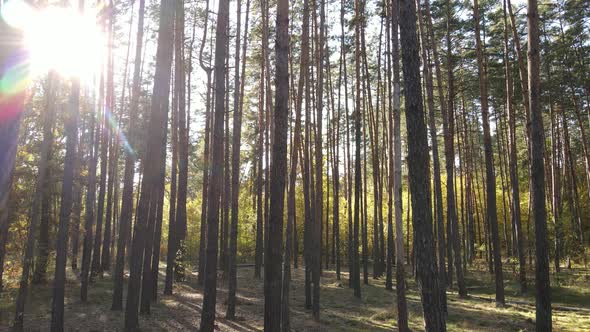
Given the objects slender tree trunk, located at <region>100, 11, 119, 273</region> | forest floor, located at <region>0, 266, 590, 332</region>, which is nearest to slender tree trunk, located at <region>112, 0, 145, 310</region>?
forest floor, located at <region>0, 266, 590, 332</region>

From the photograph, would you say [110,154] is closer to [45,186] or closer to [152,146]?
[45,186]

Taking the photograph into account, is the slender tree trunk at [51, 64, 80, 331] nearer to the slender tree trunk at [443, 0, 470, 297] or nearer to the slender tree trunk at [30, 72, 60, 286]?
the slender tree trunk at [30, 72, 60, 286]

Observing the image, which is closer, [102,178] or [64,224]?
[64,224]

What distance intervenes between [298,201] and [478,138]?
15.0 meters

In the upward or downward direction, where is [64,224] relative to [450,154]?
downward

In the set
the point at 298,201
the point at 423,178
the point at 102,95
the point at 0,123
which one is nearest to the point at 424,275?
the point at 423,178

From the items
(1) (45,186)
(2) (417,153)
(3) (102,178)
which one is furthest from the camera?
(3) (102,178)

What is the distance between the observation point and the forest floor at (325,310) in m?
9.84

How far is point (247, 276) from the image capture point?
1908 centimetres

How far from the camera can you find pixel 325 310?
12305 millimetres

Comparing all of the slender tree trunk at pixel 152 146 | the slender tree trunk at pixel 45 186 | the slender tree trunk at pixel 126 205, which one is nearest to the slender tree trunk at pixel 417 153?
the slender tree trunk at pixel 152 146

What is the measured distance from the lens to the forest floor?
9.84 metres

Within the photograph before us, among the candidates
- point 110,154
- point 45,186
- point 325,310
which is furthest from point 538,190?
point 110,154

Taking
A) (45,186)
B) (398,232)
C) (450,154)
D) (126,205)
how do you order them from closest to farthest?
(398,232) < (126,205) < (45,186) < (450,154)
